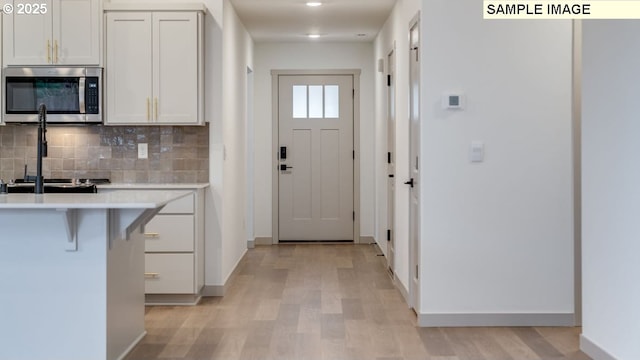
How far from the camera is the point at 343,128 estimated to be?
751cm

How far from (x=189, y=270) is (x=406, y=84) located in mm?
2111

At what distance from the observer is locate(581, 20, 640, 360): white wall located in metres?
2.86

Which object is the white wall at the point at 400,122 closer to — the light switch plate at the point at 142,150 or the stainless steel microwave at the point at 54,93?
the light switch plate at the point at 142,150

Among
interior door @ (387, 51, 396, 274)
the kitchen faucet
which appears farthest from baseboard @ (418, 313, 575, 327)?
the kitchen faucet

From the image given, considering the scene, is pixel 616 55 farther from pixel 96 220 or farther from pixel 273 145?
pixel 273 145

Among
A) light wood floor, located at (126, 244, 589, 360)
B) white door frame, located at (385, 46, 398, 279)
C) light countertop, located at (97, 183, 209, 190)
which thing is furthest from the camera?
white door frame, located at (385, 46, 398, 279)

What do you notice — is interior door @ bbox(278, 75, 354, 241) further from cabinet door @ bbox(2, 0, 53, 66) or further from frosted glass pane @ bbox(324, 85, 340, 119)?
cabinet door @ bbox(2, 0, 53, 66)

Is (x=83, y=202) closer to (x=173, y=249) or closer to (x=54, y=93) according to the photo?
(x=173, y=249)

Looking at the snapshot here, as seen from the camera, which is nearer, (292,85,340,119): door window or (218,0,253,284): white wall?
(218,0,253,284): white wall

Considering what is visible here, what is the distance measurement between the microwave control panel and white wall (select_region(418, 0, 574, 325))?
2377 mm

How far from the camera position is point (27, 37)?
447 centimetres

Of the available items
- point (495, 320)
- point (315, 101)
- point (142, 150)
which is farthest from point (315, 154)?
point (495, 320)

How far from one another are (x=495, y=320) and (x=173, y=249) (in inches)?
88.8

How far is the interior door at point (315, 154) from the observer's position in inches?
295
